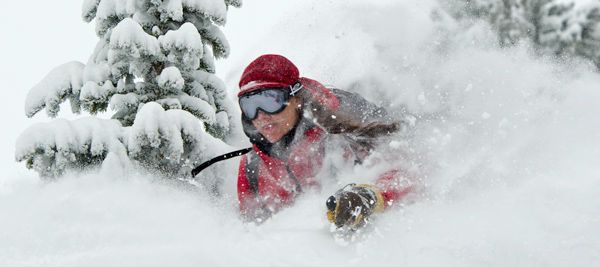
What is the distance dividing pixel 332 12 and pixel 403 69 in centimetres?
166

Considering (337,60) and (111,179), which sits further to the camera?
(337,60)

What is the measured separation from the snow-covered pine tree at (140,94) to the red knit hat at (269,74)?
0.62m

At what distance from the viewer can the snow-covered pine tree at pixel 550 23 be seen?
6.78 m

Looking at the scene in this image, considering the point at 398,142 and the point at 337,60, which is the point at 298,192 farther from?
the point at 337,60

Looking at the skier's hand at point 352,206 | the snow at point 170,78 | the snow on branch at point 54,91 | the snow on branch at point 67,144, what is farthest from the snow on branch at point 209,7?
the skier's hand at point 352,206

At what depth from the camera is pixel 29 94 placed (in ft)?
18.1

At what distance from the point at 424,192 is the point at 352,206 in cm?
104

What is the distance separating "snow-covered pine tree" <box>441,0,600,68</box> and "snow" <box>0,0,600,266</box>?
0.20m

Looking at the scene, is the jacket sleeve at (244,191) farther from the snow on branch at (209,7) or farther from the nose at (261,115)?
the snow on branch at (209,7)

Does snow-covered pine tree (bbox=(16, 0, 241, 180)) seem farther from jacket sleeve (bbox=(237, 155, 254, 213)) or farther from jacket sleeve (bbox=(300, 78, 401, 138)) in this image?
jacket sleeve (bbox=(300, 78, 401, 138))

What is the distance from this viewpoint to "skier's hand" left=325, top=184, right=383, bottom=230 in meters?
3.81

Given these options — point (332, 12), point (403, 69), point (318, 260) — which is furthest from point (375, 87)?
point (318, 260)

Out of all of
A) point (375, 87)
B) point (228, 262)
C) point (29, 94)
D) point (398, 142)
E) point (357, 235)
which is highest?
point (375, 87)

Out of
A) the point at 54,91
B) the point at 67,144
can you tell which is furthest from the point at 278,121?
the point at 54,91
